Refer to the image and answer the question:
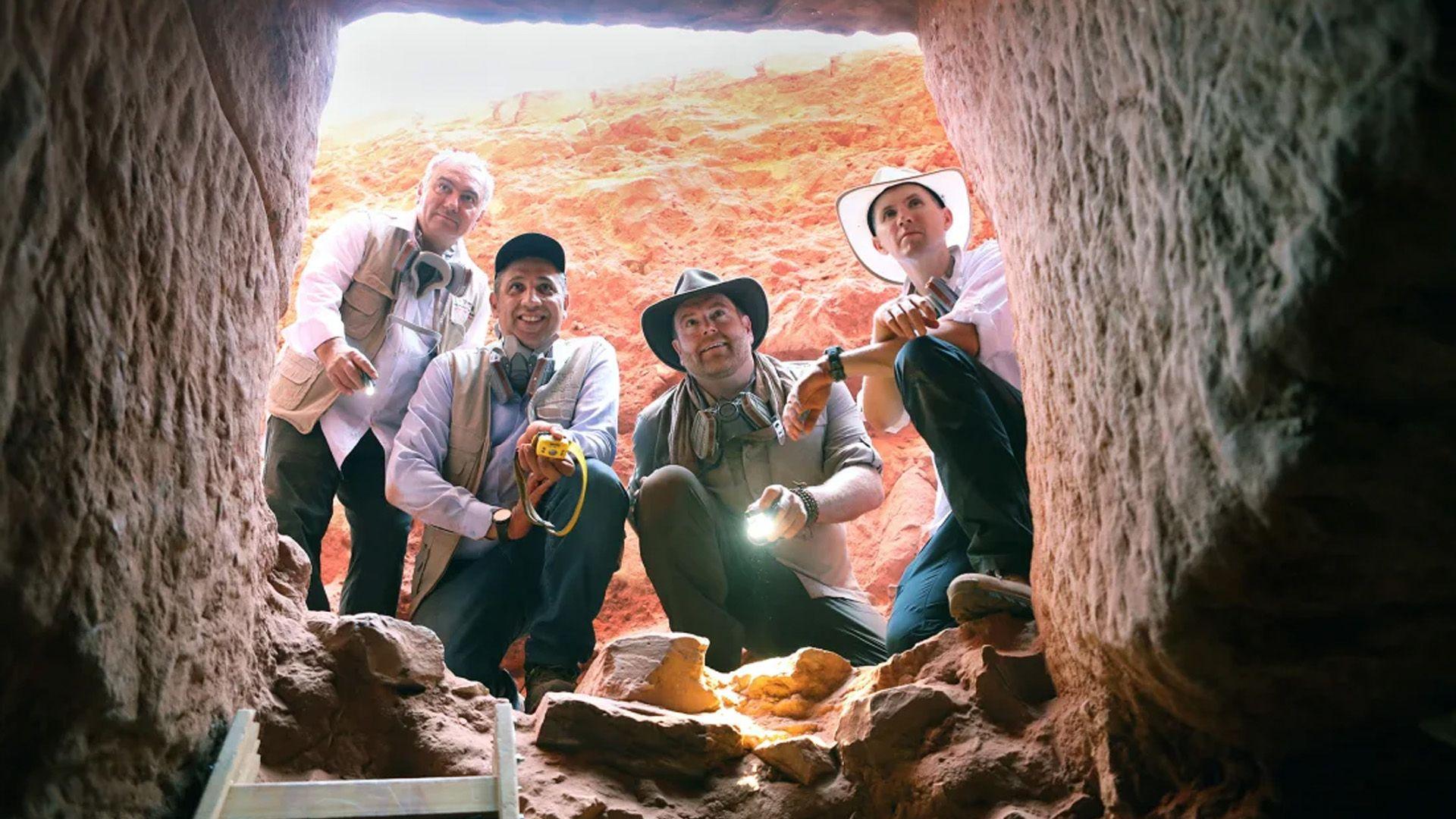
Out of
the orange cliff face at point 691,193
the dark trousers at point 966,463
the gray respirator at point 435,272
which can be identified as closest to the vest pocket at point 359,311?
the gray respirator at point 435,272

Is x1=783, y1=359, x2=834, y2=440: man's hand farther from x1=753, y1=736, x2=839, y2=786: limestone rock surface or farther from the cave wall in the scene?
the cave wall

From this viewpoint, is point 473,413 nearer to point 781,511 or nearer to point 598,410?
point 598,410

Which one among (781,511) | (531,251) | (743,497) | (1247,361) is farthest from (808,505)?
(1247,361)

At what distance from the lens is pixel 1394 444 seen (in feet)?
3.83

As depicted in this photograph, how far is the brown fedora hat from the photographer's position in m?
3.46

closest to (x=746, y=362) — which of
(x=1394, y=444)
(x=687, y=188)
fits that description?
(x=1394, y=444)

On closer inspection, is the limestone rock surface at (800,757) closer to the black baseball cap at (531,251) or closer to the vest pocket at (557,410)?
the vest pocket at (557,410)

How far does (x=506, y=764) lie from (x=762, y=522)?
1.20 m

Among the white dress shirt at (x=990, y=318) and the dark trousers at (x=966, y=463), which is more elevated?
the white dress shirt at (x=990, y=318)

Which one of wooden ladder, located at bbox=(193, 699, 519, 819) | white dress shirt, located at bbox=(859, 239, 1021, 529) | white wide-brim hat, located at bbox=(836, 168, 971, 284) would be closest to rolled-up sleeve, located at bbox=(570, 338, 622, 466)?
white wide-brim hat, located at bbox=(836, 168, 971, 284)

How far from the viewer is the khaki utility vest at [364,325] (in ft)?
10.2

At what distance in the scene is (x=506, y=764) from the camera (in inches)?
69.0

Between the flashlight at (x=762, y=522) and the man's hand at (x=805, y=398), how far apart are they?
215mm

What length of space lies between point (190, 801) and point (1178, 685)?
1.41 metres
